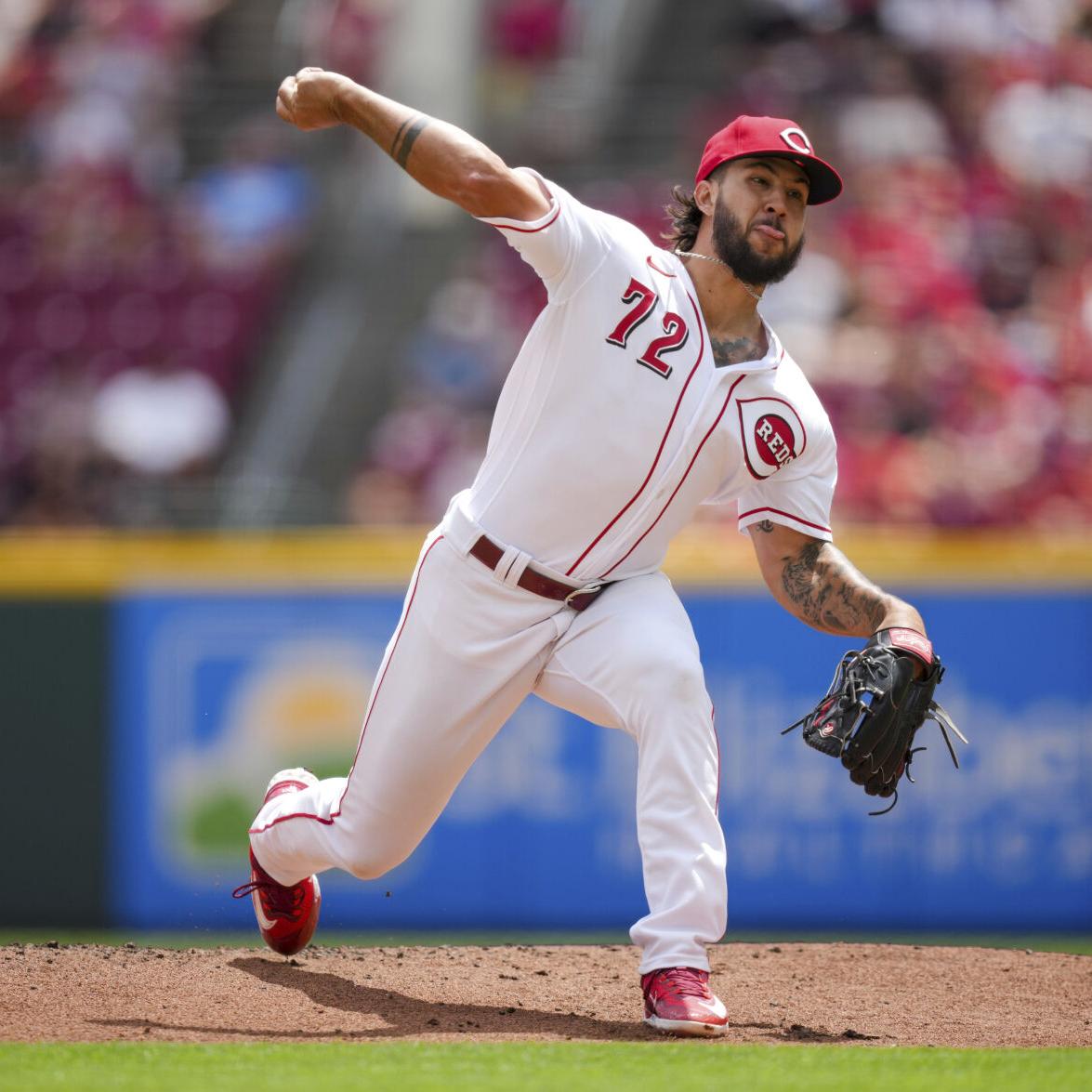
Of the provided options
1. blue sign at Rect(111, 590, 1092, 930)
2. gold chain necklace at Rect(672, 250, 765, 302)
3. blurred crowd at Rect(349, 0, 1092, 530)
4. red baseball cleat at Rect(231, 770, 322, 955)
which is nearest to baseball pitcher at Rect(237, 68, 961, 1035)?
gold chain necklace at Rect(672, 250, 765, 302)

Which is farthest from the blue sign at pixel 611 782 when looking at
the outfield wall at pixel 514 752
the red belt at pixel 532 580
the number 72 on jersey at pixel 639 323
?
the number 72 on jersey at pixel 639 323

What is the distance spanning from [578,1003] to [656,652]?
1.04 metres

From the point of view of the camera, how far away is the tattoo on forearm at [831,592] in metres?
4.49

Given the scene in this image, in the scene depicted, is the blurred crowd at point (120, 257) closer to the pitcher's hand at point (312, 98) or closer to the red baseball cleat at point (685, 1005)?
the pitcher's hand at point (312, 98)

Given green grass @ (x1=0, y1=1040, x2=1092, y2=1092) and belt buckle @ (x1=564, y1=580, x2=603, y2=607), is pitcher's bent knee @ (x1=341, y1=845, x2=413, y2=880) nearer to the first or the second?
green grass @ (x1=0, y1=1040, x2=1092, y2=1092)

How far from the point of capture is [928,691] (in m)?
4.34

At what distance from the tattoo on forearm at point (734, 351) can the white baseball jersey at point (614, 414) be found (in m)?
0.03

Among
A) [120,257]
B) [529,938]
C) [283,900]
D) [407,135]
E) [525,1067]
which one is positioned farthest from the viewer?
[120,257]

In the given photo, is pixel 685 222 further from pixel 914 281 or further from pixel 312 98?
pixel 914 281

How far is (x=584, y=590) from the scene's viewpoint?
4469 millimetres

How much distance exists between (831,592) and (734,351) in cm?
64

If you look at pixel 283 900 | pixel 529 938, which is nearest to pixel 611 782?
pixel 529 938

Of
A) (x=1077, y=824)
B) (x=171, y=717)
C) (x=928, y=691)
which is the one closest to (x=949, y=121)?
(x=1077, y=824)

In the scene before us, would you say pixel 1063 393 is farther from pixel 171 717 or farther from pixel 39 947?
pixel 39 947
